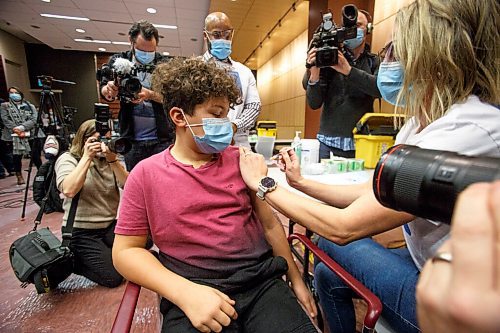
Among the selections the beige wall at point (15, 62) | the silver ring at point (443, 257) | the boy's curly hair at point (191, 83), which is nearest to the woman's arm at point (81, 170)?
the boy's curly hair at point (191, 83)

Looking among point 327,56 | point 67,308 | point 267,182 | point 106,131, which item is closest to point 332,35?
point 327,56

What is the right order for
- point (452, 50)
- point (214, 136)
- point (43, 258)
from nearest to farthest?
1. point (452, 50)
2. point (214, 136)
3. point (43, 258)

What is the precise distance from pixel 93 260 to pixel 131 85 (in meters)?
1.17

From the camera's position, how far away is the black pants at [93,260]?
1865mm

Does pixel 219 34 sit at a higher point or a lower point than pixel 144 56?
higher

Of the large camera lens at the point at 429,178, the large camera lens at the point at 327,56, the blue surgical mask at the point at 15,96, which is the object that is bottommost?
the large camera lens at the point at 429,178

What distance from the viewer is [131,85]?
1587mm

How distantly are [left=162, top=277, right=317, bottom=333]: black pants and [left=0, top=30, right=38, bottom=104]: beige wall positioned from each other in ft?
30.9

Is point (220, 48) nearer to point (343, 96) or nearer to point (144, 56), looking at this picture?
point (144, 56)

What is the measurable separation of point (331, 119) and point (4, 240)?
10.1ft

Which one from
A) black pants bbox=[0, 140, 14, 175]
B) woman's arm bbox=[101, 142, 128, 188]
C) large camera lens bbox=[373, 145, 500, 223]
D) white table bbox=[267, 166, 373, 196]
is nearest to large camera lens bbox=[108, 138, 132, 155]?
woman's arm bbox=[101, 142, 128, 188]

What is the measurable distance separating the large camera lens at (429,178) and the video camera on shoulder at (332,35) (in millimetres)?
1265

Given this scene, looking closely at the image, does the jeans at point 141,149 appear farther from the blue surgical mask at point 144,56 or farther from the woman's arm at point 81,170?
the blue surgical mask at point 144,56

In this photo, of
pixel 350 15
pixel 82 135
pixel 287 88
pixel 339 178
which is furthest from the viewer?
pixel 287 88
